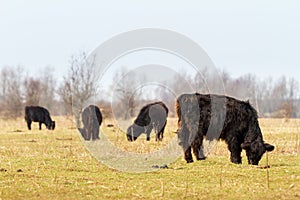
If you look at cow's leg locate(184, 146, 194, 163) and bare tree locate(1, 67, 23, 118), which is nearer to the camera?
cow's leg locate(184, 146, 194, 163)

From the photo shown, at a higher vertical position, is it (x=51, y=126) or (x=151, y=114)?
(x=151, y=114)

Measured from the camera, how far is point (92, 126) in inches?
1204

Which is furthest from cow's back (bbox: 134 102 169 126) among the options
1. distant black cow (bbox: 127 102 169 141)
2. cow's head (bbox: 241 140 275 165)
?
cow's head (bbox: 241 140 275 165)

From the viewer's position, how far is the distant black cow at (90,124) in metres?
30.2

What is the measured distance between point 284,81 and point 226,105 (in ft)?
413

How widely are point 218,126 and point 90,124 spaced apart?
13968mm

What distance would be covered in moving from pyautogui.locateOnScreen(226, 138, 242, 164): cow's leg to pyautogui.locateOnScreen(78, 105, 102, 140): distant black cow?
1337cm

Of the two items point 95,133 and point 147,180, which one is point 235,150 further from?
point 95,133

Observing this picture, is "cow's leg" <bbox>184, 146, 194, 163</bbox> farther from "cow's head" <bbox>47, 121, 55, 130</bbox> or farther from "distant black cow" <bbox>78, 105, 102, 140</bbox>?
"cow's head" <bbox>47, 121, 55, 130</bbox>

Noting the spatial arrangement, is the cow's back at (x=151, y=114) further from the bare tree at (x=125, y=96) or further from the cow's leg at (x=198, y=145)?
the cow's leg at (x=198, y=145)

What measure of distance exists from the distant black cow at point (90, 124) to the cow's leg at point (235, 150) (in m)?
13.4

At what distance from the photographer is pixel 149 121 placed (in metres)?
32.6

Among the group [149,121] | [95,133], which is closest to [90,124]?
[95,133]

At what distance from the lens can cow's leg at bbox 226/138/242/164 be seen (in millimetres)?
17594
